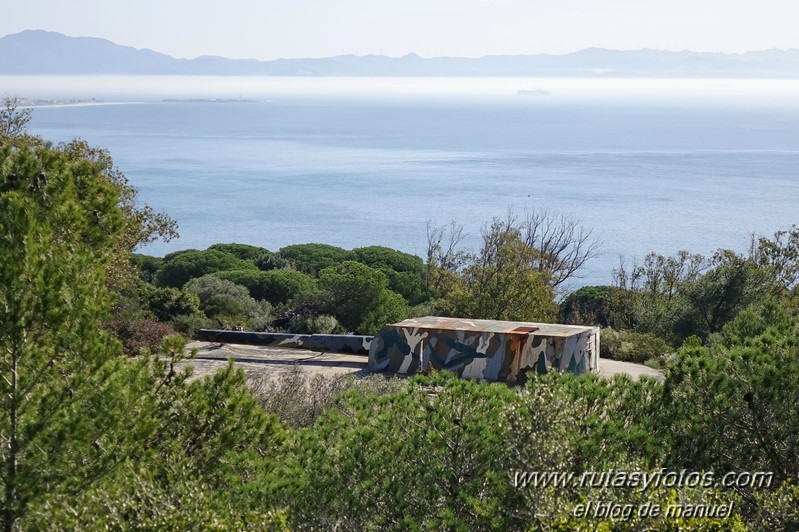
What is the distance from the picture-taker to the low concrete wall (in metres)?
20.8

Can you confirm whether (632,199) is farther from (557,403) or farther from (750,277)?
(557,403)

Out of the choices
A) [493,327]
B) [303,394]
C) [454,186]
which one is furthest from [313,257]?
[454,186]

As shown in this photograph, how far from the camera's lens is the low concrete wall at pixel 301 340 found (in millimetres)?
20766

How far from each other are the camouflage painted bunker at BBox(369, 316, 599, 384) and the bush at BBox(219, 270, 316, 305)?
1153cm

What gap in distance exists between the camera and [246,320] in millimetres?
26125

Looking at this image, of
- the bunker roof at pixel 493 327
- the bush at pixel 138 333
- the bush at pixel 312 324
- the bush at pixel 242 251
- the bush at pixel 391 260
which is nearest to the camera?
the bunker roof at pixel 493 327

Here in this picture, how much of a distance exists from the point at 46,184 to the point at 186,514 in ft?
9.92

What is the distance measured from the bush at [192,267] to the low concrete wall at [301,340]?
13267mm

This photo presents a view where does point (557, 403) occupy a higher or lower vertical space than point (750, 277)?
higher

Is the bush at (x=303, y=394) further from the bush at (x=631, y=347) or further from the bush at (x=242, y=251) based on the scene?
the bush at (x=242, y=251)

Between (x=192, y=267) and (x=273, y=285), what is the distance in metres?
6.33

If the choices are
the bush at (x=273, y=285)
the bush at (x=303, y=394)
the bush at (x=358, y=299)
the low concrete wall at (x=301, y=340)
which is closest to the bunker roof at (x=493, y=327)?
the low concrete wall at (x=301, y=340)

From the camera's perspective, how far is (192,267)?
36.0 m

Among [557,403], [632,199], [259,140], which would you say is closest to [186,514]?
[557,403]
